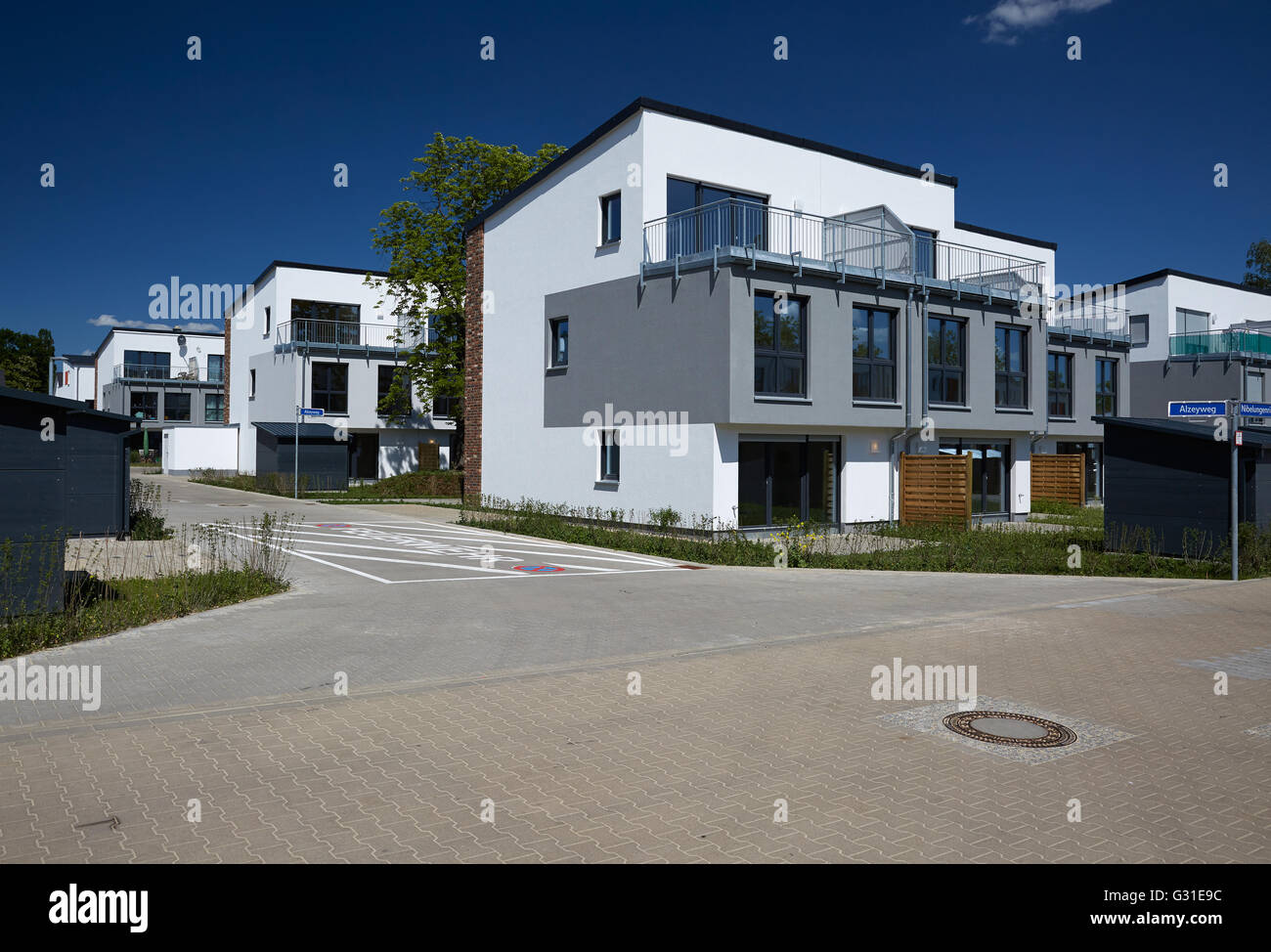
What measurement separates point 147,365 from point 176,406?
16.5 feet

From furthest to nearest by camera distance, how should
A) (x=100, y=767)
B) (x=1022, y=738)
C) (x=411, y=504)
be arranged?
(x=411, y=504)
(x=1022, y=738)
(x=100, y=767)

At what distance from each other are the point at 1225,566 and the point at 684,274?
11.6 m

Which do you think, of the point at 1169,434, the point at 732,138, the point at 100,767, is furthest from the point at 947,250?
the point at 100,767

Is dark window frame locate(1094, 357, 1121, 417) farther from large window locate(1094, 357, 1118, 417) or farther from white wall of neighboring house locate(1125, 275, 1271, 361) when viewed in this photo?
white wall of neighboring house locate(1125, 275, 1271, 361)

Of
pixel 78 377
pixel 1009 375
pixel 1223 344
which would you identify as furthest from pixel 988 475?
pixel 78 377

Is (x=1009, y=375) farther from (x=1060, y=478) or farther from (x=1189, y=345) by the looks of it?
(x=1189, y=345)

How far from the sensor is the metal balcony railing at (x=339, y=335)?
42.7m

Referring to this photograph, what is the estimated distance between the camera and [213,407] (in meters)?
66.1

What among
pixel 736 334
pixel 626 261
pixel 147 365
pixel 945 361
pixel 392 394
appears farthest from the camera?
pixel 147 365

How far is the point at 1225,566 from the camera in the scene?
49.9ft

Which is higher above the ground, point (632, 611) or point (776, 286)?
point (776, 286)

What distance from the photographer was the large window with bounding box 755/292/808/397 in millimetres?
20547

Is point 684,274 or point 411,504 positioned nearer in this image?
point 684,274
